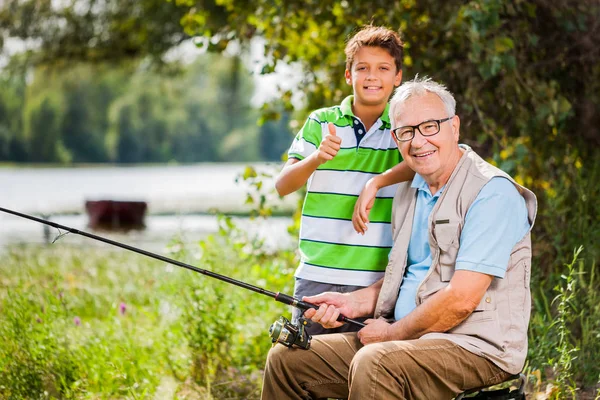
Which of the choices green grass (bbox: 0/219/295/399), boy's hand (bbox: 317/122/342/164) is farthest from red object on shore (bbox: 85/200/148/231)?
boy's hand (bbox: 317/122/342/164)

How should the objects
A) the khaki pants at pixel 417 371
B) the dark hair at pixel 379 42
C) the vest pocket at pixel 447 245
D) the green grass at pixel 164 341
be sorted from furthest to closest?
the green grass at pixel 164 341 → the dark hair at pixel 379 42 → the vest pocket at pixel 447 245 → the khaki pants at pixel 417 371

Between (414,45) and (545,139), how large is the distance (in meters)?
0.96

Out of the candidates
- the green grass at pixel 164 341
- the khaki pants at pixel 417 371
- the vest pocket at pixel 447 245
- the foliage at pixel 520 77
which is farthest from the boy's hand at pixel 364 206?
the foliage at pixel 520 77

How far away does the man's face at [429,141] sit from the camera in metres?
2.59

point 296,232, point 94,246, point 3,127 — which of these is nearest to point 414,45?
point 296,232

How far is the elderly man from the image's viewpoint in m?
2.43

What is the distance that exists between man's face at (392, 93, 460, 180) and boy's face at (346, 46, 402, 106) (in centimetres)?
36

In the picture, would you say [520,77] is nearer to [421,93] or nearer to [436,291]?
[421,93]

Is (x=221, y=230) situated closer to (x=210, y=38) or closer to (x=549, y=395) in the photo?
(x=210, y=38)

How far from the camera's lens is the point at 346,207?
300 centimetres

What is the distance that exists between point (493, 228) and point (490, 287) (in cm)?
20

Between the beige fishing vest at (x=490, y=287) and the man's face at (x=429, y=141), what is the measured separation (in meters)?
0.05

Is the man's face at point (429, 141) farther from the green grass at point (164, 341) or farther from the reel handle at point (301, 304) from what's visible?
the green grass at point (164, 341)

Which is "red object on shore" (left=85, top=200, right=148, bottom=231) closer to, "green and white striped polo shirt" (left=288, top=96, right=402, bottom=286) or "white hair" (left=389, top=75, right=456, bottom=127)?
"green and white striped polo shirt" (left=288, top=96, right=402, bottom=286)
